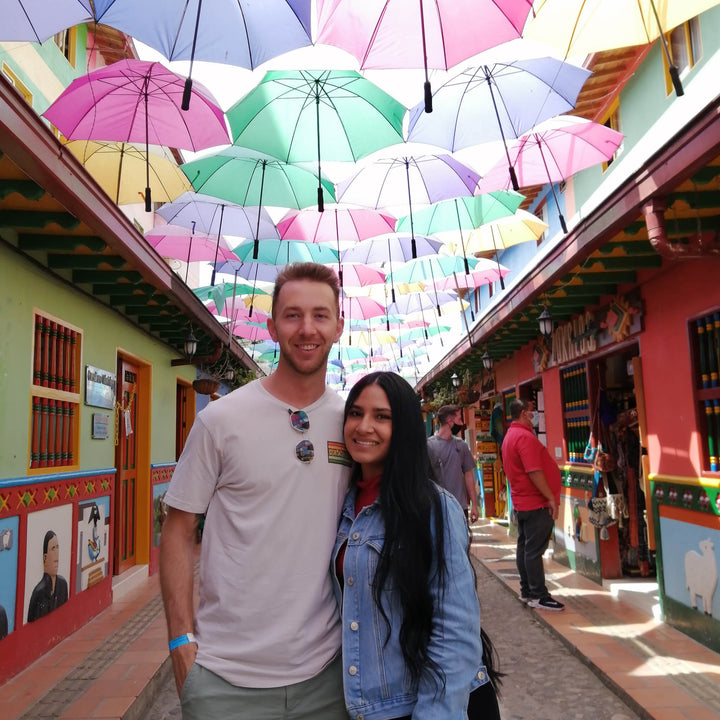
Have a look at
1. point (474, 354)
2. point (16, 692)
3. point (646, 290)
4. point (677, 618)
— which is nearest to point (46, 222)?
point (16, 692)

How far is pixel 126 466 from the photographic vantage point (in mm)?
9750

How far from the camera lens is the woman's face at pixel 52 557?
622cm

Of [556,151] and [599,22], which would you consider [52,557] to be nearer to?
[599,22]

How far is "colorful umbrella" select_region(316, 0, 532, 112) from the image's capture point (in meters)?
5.41

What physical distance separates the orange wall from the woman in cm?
449

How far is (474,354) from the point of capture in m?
14.1

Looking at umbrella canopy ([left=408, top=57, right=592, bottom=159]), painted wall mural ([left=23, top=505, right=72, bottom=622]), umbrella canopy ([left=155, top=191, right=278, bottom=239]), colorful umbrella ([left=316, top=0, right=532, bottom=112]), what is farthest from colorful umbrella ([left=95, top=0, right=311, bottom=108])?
umbrella canopy ([left=155, top=191, right=278, bottom=239])

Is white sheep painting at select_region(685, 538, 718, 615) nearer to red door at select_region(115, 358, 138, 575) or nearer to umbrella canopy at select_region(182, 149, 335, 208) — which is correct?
umbrella canopy at select_region(182, 149, 335, 208)

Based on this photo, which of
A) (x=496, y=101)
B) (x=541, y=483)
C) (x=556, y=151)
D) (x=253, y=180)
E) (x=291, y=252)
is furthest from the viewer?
(x=291, y=252)

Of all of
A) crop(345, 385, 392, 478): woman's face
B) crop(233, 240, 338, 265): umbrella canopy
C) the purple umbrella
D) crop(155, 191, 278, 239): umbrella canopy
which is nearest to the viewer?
crop(345, 385, 392, 478): woman's face

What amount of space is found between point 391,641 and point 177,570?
0.67 meters

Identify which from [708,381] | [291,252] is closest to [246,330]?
[291,252]

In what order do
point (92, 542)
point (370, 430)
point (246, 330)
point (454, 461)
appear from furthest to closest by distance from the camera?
point (246, 330) → point (454, 461) → point (92, 542) → point (370, 430)

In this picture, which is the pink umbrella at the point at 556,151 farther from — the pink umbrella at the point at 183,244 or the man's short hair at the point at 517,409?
the pink umbrella at the point at 183,244
